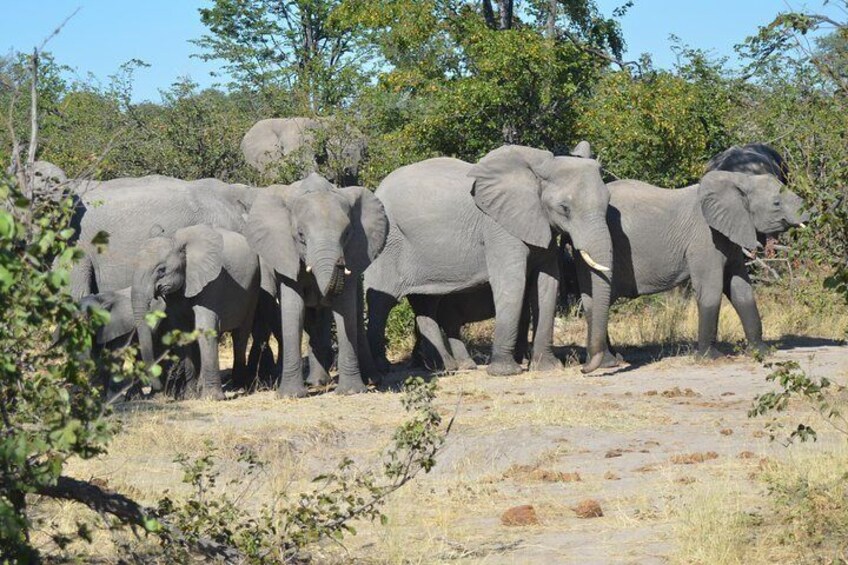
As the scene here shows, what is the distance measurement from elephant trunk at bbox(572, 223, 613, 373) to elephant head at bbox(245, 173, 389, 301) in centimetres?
213

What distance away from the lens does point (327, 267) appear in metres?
13.3

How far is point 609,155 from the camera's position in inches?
736

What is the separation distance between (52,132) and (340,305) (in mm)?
9633

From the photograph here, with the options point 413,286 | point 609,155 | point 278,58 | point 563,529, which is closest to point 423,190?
point 413,286

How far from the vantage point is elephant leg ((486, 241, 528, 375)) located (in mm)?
15227

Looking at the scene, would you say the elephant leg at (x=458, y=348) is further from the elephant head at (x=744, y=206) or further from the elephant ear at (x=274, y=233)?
the elephant ear at (x=274, y=233)

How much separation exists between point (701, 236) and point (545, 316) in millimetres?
1705

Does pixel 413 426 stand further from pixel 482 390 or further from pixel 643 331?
pixel 643 331

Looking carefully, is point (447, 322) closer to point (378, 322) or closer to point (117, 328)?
point (378, 322)

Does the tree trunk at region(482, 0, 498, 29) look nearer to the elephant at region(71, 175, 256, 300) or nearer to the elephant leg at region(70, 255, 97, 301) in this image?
the elephant at region(71, 175, 256, 300)

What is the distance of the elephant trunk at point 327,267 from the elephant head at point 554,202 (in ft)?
8.12

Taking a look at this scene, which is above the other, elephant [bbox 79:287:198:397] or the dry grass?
elephant [bbox 79:287:198:397]

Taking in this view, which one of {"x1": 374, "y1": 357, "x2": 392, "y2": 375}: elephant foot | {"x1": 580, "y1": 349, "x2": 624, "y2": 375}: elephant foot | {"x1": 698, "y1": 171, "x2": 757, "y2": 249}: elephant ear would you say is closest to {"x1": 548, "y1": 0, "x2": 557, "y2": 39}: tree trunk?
{"x1": 698, "y1": 171, "x2": 757, "y2": 249}: elephant ear

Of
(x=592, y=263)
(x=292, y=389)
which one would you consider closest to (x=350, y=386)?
(x=292, y=389)
